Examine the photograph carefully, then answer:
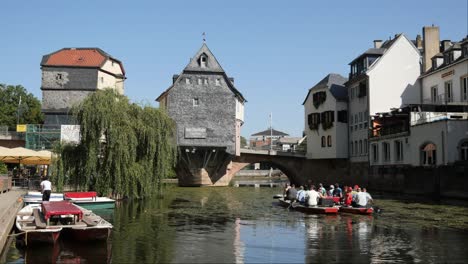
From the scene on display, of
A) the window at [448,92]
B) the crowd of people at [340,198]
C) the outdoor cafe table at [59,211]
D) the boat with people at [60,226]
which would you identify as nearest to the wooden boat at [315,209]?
the crowd of people at [340,198]

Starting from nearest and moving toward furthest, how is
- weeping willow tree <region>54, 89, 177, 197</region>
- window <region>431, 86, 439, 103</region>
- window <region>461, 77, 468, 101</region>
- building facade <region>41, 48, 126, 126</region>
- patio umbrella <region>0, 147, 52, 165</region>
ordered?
1. weeping willow tree <region>54, 89, 177, 197</region>
2. patio umbrella <region>0, 147, 52, 165</region>
3. window <region>461, 77, 468, 101</region>
4. window <region>431, 86, 439, 103</region>
5. building facade <region>41, 48, 126, 126</region>

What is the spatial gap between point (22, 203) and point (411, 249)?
763 inches

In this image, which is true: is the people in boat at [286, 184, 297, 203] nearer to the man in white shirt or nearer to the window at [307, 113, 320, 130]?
the man in white shirt

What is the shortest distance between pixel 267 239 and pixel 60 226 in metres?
6.98

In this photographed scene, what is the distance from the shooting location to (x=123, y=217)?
2514 cm

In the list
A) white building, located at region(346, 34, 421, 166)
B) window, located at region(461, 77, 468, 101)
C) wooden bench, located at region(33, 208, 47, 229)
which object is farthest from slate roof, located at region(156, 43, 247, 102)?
wooden bench, located at region(33, 208, 47, 229)

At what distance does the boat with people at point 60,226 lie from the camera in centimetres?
1627

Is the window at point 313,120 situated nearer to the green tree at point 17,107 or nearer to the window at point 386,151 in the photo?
the window at point 386,151

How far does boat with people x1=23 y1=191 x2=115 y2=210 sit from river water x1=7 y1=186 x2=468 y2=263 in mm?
782

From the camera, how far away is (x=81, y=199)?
27.7 metres

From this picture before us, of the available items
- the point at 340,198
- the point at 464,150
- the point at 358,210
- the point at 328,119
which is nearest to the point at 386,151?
the point at 328,119

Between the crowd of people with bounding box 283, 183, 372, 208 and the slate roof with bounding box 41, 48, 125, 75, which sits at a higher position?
the slate roof with bounding box 41, 48, 125, 75

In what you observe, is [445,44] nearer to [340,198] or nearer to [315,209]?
[340,198]

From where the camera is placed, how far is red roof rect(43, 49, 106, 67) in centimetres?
6631
